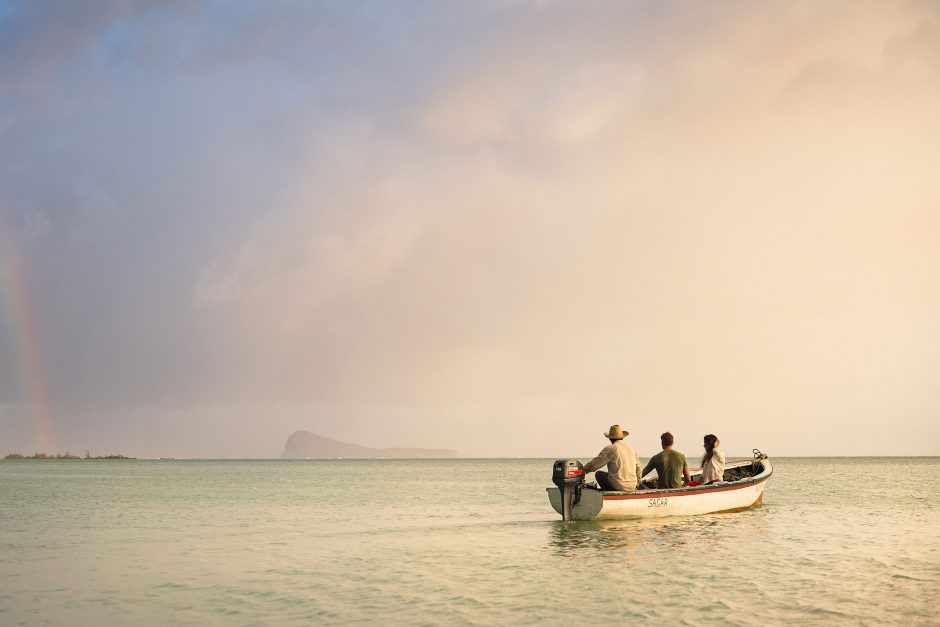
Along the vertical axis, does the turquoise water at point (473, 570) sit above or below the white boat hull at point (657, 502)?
below

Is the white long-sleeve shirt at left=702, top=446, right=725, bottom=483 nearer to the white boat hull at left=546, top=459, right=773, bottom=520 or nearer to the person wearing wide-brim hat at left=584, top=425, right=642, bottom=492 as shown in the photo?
the white boat hull at left=546, top=459, right=773, bottom=520

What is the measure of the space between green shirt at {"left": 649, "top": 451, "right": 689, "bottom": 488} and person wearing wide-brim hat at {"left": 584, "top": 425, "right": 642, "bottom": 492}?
1569mm

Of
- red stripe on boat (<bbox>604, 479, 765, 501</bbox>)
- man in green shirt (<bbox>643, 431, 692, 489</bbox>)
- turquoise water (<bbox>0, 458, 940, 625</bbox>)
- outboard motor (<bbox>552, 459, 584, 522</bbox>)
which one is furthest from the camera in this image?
man in green shirt (<bbox>643, 431, 692, 489</bbox>)

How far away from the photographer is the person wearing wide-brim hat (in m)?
21.9

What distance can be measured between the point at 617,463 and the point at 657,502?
1.91 m

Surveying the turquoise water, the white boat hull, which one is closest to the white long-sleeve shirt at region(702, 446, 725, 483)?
the white boat hull

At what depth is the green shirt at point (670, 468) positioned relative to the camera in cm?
2341

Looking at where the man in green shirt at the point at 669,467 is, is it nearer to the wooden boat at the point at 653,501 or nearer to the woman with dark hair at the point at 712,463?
the wooden boat at the point at 653,501

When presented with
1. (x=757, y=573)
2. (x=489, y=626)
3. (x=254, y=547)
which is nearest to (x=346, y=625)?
(x=489, y=626)

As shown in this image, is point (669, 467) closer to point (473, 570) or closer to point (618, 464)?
point (618, 464)

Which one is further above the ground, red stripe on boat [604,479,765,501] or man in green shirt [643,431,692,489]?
man in green shirt [643,431,692,489]

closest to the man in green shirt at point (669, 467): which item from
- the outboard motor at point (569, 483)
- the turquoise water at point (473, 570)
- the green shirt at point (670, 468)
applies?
the green shirt at point (670, 468)

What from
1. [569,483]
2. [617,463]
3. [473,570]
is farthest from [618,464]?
[473,570]

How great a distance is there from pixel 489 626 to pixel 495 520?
16.3 metres
